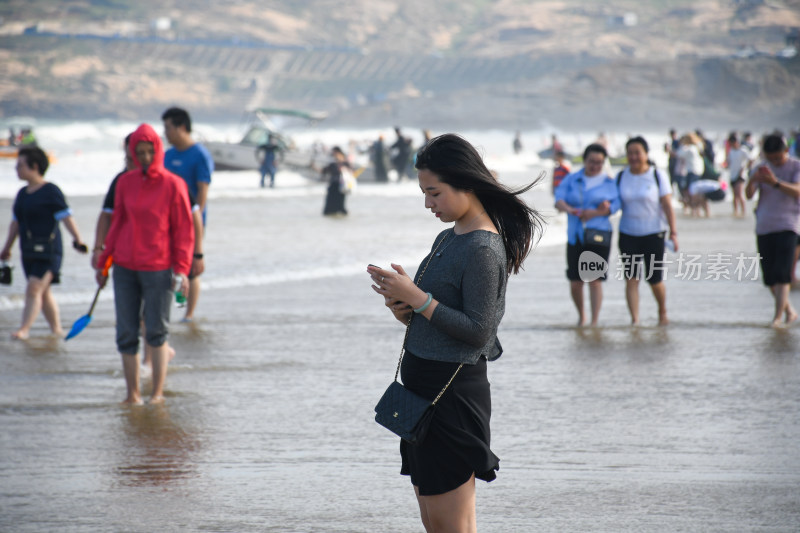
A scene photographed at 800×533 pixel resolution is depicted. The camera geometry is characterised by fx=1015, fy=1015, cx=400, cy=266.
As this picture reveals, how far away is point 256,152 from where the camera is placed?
3338 cm

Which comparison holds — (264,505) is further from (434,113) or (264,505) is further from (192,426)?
(434,113)

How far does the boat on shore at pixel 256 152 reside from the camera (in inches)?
1331

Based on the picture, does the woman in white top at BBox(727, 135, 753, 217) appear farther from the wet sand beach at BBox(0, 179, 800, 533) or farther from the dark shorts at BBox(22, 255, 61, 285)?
the dark shorts at BBox(22, 255, 61, 285)

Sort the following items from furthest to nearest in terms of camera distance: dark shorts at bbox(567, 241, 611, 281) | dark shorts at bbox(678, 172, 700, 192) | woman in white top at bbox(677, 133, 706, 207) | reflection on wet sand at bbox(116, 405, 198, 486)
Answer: dark shorts at bbox(678, 172, 700, 192) → woman in white top at bbox(677, 133, 706, 207) → dark shorts at bbox(567, 241, 611, 281) → reflection on wet sand at bbox(116, 405, 198, 486)

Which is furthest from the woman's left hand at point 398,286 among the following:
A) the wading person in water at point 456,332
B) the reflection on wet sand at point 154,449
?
the reflection on wet sand at point 154,449

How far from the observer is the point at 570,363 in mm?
7559

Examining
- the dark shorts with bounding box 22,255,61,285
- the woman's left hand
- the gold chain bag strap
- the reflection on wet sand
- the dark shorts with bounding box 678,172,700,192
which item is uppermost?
the woman's left hand

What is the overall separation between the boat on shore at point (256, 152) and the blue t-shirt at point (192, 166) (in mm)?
25196

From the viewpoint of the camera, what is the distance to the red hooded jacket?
19.8 ft

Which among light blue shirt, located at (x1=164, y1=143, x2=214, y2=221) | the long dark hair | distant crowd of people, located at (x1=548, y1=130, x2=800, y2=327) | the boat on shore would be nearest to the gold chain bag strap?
the long dark hair

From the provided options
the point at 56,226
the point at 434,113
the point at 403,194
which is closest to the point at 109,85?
the point at 434,113

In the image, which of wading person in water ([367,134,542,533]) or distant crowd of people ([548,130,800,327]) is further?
distant crowd of people ([548,130,800,327])

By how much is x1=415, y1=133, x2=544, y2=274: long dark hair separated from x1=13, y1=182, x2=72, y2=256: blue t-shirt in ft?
19.7

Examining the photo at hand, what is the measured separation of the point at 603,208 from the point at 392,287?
5961 mm
